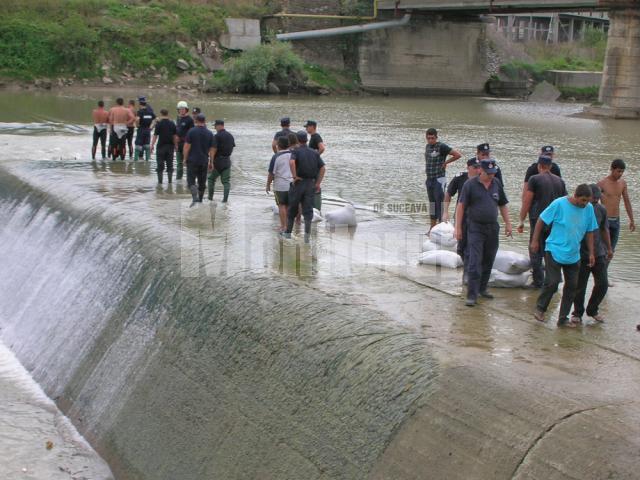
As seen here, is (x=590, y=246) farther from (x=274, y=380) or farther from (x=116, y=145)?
(x=116, y=145)

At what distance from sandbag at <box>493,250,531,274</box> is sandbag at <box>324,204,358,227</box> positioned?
384cm

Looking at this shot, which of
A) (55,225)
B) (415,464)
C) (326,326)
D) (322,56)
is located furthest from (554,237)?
(322,56)

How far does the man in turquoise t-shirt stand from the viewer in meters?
8.63

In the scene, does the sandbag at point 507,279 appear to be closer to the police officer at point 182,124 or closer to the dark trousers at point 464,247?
the dark trousers at point 464,247

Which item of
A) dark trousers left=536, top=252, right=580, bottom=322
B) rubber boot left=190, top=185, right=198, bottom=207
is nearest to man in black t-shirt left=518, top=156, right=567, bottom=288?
dark trousers left=536, top=252, right=580, bottom=322

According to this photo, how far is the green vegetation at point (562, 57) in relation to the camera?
2315 inches

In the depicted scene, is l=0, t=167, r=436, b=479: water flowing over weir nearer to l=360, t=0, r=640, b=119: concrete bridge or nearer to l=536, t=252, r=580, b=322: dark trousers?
l=536, t=252, r=580, b=322: dark trousers

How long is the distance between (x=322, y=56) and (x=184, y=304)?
47018mm

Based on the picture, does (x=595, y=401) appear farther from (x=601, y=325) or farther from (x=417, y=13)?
(x=417, y=13)

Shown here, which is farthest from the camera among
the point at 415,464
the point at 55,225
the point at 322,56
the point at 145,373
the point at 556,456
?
the point at 322,56

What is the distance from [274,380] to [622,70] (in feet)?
119

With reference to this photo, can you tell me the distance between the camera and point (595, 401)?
22.1 feet

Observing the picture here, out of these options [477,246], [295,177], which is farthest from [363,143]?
[477,246]

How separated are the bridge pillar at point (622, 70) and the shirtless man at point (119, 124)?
25.8m
